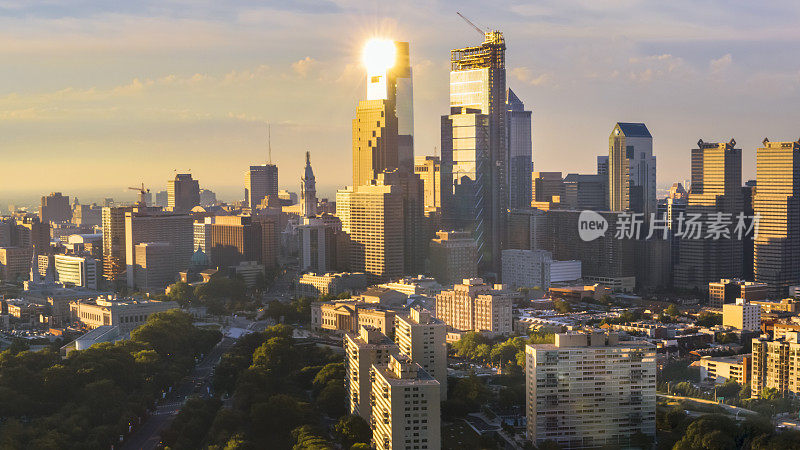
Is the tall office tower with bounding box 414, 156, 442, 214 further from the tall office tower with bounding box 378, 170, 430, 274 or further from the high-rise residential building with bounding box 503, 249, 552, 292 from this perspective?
the high-rise residential building with bounding box 503, 249, 552, 292

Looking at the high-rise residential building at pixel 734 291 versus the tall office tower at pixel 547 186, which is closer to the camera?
the high-rise residential building at pixel 734 291

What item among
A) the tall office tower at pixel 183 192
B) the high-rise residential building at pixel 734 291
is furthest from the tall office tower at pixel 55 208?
the high-rise residential building at pixel 734 291

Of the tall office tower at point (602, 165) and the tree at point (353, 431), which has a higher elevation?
the tall office tower at point (602, 165)

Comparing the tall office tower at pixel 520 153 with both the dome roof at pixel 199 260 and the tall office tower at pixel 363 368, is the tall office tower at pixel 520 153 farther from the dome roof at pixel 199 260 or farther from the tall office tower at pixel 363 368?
the tall office tower at pixel 363 368

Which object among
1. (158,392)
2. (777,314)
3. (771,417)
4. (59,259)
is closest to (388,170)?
(59,259)

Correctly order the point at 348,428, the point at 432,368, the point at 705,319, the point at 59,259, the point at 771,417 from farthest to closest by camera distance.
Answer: the point at 59,259 < the point at 705,319 < the point at 432,368 < the point at 771,417 < the point at 348,428

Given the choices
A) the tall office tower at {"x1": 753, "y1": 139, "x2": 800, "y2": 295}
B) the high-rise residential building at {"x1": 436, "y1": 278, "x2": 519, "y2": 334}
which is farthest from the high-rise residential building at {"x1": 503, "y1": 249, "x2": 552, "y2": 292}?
the high-rise residential building at {"x1": 436, "y1": 278, "x2": 519, "y2": 334}

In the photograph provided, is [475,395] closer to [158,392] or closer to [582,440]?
[582,440]
